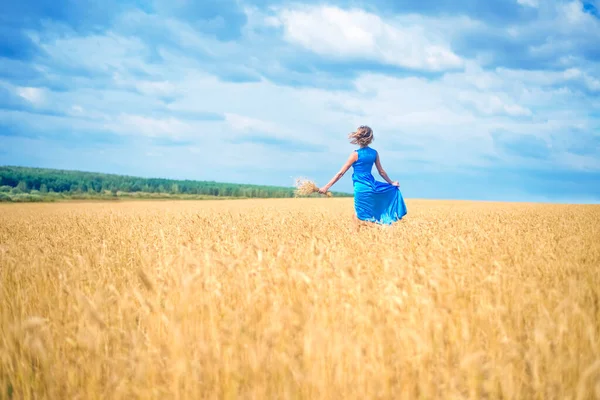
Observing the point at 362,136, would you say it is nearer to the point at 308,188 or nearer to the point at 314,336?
the point at 308,188

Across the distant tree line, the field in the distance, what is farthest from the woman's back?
the distant tree line

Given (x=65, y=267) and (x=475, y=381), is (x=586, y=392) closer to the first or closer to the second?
(x=475, y=381)

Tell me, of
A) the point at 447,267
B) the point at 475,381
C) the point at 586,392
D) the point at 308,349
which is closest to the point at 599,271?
the point at 447,267

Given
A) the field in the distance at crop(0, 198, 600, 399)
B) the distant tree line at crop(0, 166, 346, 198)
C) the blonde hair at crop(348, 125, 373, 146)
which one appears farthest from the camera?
the distant tree line at crop(0, 166, 346, 198)

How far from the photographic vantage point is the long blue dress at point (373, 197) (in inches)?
377

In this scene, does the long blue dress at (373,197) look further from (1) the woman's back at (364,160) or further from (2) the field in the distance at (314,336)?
(2) the field in the distance at (314,336)

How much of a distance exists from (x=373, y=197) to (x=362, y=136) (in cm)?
133

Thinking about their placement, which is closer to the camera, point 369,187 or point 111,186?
point 369,187

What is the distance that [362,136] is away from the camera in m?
9.23

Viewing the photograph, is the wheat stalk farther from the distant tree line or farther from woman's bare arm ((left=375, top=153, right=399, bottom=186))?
the distant tree line

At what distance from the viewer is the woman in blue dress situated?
9.32 m

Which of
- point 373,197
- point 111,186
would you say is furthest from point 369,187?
point 111,186

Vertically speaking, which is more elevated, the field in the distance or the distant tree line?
the distant tree line

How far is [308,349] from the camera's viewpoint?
2479 millimetres
